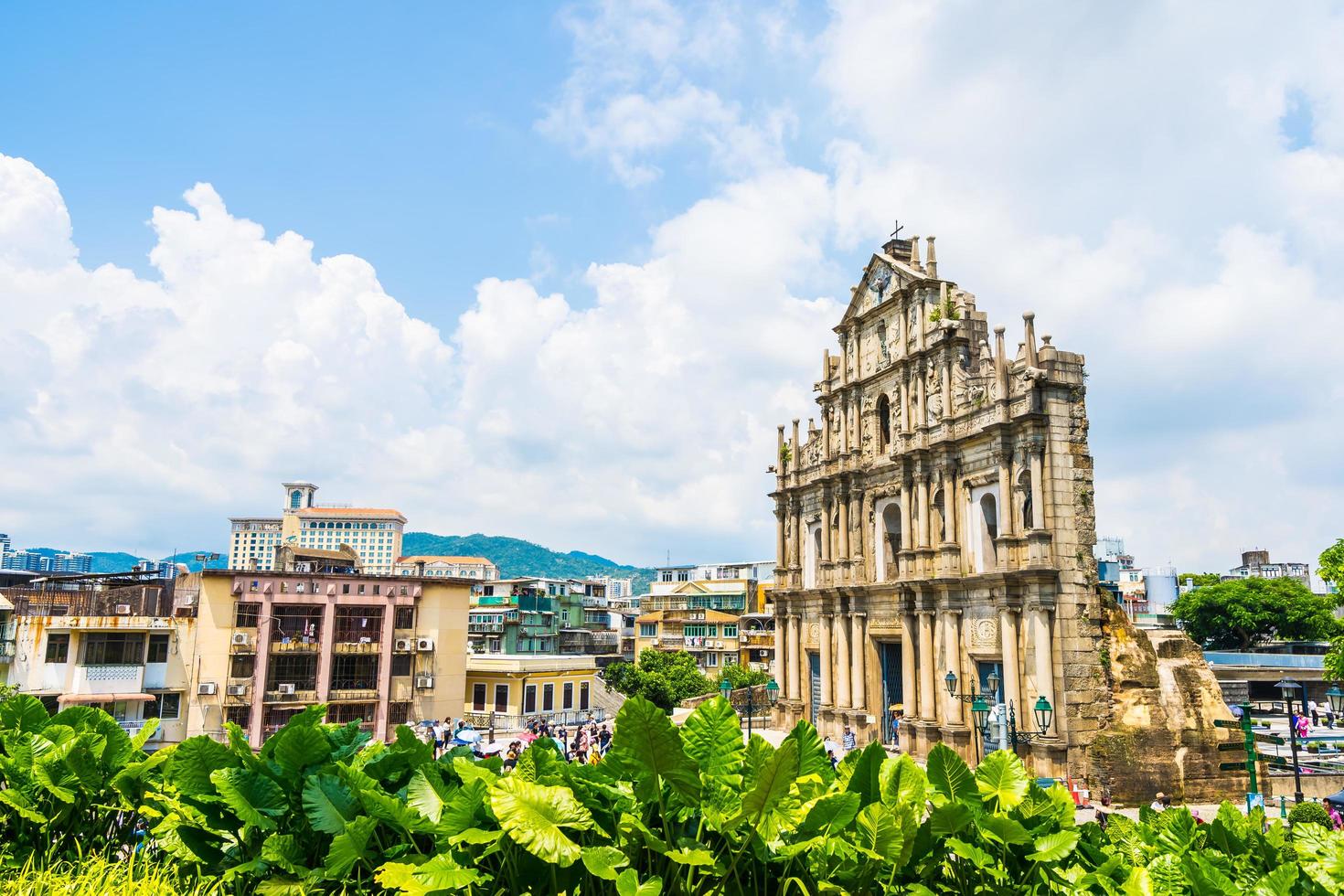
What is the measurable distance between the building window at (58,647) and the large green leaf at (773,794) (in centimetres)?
3495

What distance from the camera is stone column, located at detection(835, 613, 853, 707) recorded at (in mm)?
35438

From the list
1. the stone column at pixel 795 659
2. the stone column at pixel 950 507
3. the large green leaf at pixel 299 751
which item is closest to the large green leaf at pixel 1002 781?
the large green leaf at pixel 299 751

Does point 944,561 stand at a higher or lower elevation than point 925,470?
lower

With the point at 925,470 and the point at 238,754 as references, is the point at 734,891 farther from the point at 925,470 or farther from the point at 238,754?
the point at 925,470

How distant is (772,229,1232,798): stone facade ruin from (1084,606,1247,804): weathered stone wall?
203 millimetres

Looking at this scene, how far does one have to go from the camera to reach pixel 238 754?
669 cm

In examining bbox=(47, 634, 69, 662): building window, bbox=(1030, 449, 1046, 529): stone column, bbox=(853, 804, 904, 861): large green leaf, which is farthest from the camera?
bbox=(47, 634, 69, 662): building window

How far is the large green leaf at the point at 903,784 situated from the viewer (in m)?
5.38

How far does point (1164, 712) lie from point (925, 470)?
10.2m

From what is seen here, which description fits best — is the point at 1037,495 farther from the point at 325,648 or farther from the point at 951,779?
the point at 325,648

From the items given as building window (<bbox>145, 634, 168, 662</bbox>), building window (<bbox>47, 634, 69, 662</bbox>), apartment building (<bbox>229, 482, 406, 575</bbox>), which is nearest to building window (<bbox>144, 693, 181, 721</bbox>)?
building window (<bbox>145, 634, 168, 662</bbox>)

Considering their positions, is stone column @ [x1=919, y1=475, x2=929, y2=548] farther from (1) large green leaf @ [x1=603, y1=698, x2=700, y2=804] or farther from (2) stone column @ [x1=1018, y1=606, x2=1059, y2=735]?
(1) large green leaf @ [x1=603, y1=698, x2=700, y2=804]

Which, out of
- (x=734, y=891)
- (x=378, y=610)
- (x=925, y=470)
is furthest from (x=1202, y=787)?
(x=378, y=610)

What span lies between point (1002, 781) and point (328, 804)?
13.6ft
